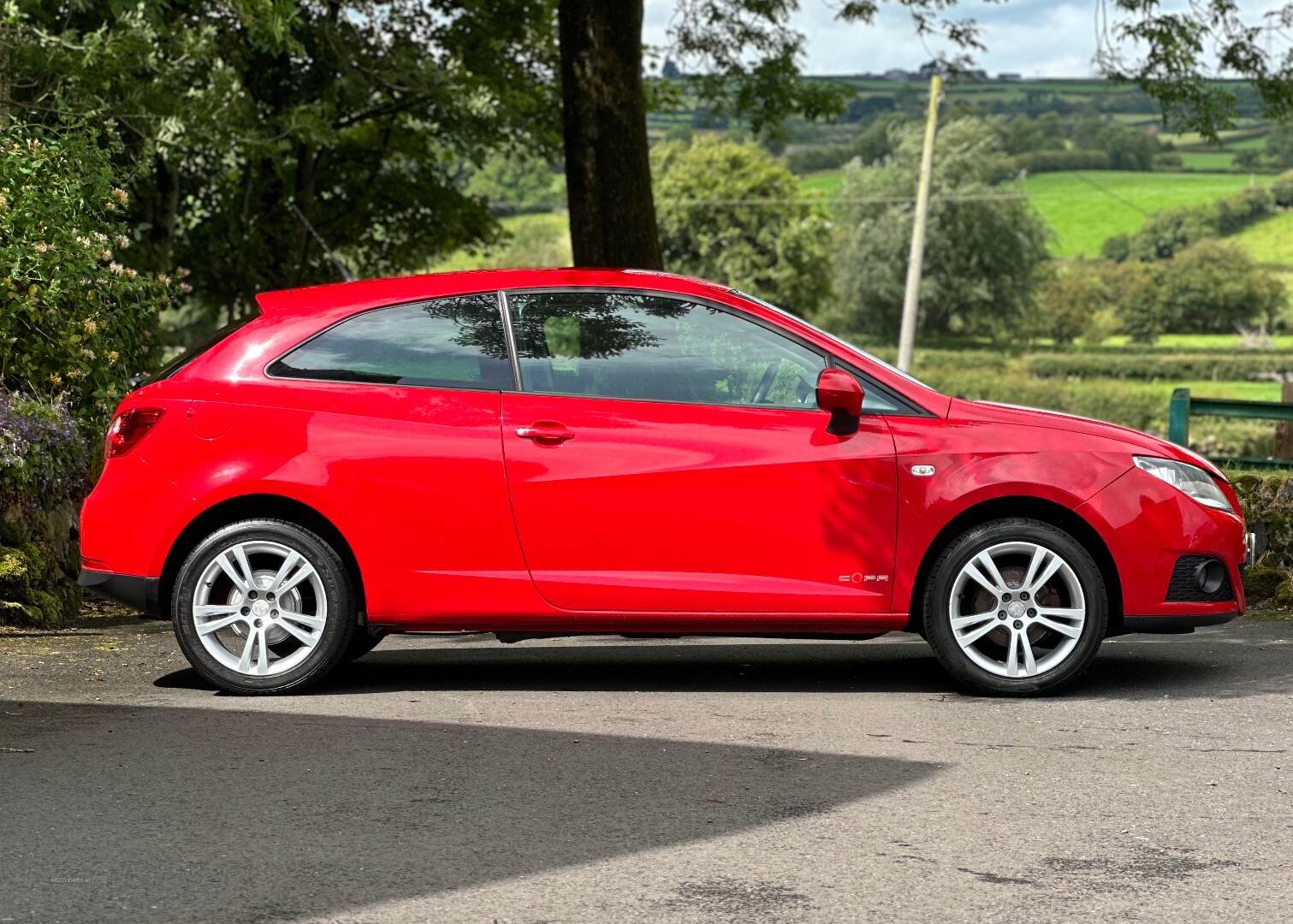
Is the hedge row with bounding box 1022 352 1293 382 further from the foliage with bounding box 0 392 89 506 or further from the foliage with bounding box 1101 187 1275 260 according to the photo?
the foliage with bounding box 0 392 89 506

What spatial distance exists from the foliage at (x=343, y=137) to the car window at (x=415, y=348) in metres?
10.0

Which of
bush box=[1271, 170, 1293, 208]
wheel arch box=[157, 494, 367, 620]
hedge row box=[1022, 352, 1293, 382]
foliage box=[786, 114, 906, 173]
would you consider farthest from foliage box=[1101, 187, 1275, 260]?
wheel arch box=[157, 494, 367, 620]

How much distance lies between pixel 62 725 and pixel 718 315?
3108 mm

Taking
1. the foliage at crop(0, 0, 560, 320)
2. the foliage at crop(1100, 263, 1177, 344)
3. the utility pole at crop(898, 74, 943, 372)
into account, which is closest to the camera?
the foliage at crop(0, 0, 560, 320)

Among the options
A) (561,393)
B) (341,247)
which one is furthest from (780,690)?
(341,247)

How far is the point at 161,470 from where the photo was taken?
7.64m

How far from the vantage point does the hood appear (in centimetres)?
758

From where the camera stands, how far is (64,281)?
1045cm

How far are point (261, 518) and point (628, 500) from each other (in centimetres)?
155

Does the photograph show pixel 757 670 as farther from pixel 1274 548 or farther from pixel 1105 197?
pixel 1105 197

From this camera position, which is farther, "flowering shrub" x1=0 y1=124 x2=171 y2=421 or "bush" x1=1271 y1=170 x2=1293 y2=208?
"bush" x1=1271 y1=170 x2=1293 y2=208

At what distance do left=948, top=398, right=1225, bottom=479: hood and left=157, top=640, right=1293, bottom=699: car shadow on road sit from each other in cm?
104

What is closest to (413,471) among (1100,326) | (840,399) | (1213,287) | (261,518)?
(261,518)

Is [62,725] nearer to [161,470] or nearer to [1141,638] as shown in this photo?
[161,470]
